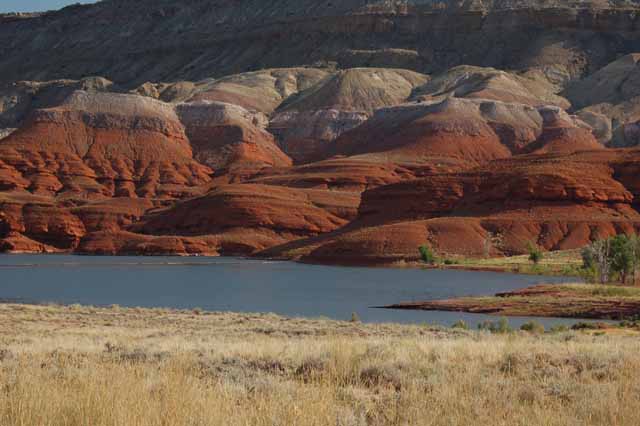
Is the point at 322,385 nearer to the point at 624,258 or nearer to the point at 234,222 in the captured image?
the point at 624,258

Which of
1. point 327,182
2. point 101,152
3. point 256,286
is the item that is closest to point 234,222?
point 327,182

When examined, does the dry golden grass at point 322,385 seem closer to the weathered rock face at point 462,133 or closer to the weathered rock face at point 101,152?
the weathered rock face at point 101,152

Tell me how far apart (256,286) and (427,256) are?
30378 mm

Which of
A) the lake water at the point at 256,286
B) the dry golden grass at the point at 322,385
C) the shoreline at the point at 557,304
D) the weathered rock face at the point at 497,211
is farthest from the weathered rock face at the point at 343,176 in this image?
the dry golden grass at the point at 322,385

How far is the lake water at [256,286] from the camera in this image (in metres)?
54.1

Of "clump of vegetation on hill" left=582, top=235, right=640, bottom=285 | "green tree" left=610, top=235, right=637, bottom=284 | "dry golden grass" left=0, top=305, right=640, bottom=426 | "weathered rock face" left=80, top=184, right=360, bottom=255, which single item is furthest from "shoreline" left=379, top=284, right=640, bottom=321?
"weathered rock face" left=80, top=184, right=360, bottom=255

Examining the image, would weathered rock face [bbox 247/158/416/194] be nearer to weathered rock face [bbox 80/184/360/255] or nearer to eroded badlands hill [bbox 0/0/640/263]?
eroded badlands hill [bbox 0/0/640/263]

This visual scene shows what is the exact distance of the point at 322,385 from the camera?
13.2 meters

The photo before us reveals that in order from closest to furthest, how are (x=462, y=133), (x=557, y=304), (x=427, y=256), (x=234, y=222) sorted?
(x=557, y=304) → (x=427, y=256) → (x=234, y=222) → (x=462, y=133)

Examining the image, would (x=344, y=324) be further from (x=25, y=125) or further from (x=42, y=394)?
Result: (x=25, y=125)

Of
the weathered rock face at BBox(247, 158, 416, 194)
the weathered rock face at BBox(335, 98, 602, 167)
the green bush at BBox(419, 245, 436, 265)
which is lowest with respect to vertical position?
the green bush at BBox(419, 245, 436, 265)

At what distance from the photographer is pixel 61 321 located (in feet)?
123

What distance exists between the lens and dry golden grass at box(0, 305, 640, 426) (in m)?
9.62

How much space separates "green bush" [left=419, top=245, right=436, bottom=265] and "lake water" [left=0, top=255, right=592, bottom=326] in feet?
12.2
